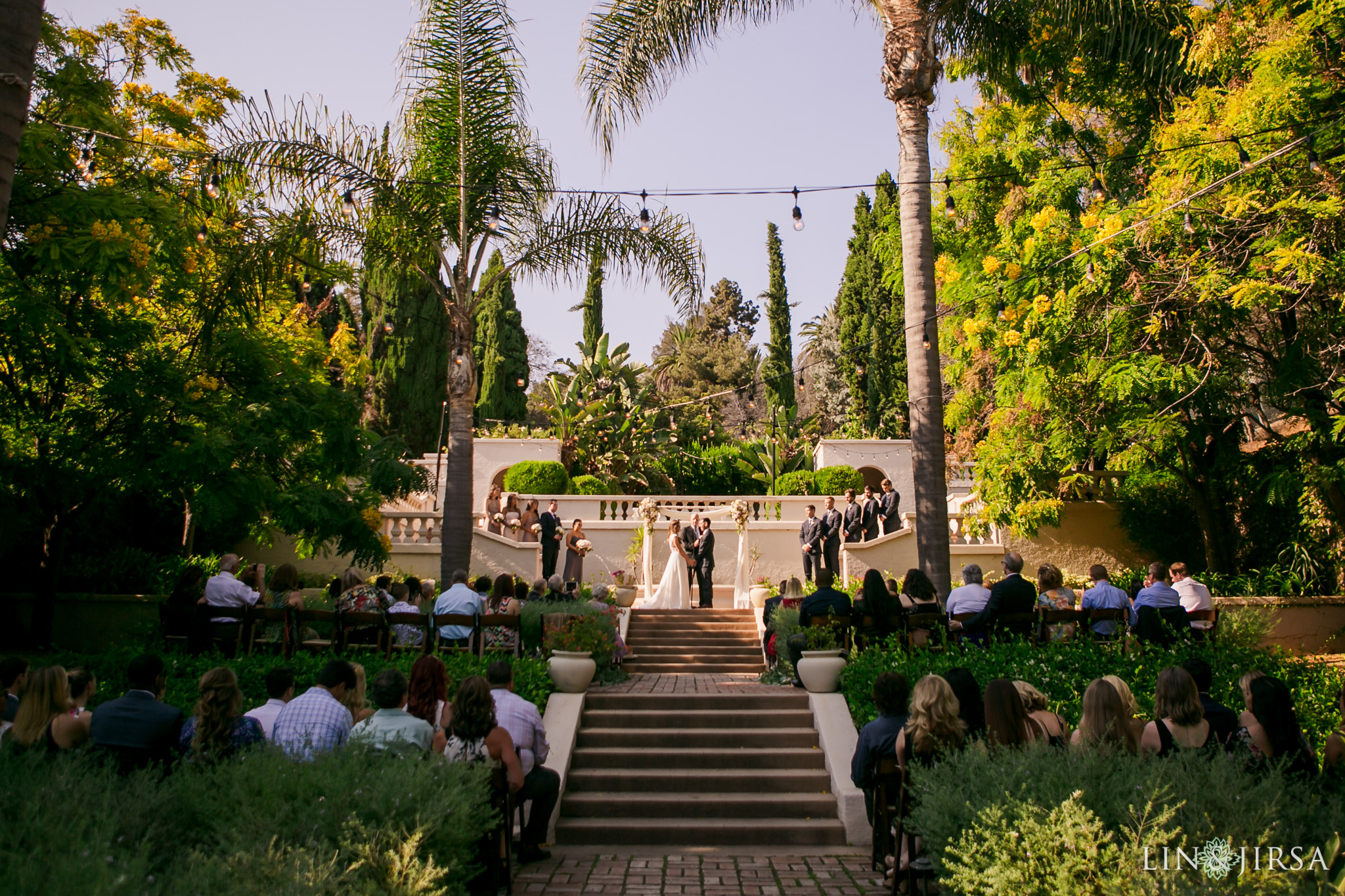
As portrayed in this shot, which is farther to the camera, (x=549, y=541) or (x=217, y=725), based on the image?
(x=549, y=541)

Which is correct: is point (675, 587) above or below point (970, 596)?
below

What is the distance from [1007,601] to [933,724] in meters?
3.95

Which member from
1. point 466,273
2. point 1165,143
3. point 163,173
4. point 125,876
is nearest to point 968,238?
point 1165,143

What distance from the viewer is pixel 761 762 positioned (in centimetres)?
898

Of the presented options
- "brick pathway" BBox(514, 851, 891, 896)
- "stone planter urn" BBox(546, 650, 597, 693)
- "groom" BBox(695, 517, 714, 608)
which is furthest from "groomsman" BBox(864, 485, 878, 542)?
"brick pathway" BBox(514, 851, 891, 896)

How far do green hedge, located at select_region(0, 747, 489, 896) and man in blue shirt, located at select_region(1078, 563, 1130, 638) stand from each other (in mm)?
7424

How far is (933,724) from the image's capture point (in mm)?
5770

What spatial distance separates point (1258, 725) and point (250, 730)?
5.91 metres

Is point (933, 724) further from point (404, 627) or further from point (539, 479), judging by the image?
point (539, 479)

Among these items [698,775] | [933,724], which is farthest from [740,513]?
[933,724]

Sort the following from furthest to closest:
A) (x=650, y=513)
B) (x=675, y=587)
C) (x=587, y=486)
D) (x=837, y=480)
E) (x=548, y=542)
Result: 1. (x=837, y=480)
2. (x=587, y=486)
3. (x=650, y=513)
4. (x=548, y=542)
5. (x=675, y=587)

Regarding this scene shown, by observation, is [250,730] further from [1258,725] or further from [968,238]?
[968,238]

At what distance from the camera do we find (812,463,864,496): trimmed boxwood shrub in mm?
27094

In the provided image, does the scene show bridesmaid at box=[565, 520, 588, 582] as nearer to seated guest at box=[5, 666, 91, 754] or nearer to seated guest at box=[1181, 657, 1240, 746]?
seated guest at box=[5, 666, 91, 754]
